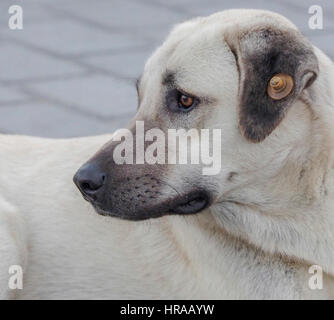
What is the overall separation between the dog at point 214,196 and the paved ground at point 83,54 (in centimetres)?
242

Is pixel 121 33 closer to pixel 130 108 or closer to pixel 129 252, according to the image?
pixel 130 108

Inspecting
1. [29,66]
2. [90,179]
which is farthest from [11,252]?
[29,66]

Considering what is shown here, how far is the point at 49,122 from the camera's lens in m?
7.31

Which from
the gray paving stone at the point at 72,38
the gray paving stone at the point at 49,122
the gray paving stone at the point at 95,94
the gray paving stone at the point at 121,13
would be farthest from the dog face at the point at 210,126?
the gray paving stone at the point at 121,13

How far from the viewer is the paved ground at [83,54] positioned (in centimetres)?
741

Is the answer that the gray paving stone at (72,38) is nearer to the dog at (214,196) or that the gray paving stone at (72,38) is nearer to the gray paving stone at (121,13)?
the gray paving stone at (121,13)

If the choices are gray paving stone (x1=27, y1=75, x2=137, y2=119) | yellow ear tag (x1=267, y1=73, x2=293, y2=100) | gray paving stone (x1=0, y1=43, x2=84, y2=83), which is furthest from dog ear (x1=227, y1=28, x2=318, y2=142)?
gray paving stone (x1=0, y1=43, x2=84, y2=83)

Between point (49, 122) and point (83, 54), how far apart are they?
135 cm

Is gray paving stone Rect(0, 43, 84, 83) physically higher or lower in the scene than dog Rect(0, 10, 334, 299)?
higher

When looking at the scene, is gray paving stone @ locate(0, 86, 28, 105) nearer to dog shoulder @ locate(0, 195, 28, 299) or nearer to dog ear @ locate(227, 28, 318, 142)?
dog shoulder @ locate(0, 195, 28, 299)

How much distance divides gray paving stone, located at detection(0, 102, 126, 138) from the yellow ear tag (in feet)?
10.3

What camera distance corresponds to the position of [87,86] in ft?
25.8

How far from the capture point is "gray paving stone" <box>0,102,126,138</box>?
7168mm

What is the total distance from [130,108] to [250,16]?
10.6 ft
